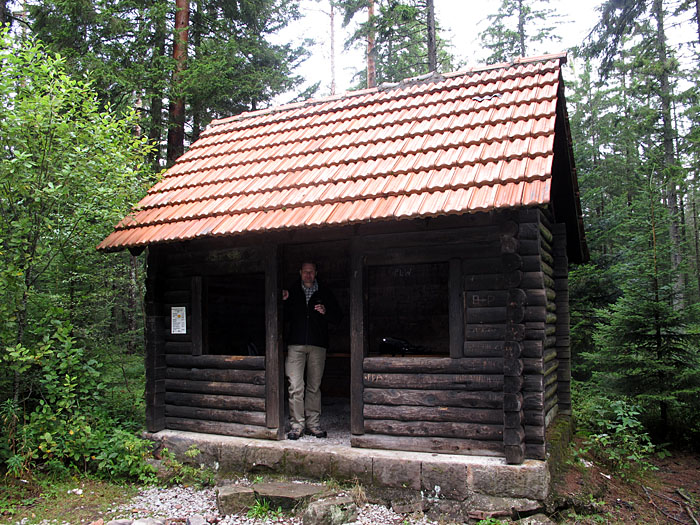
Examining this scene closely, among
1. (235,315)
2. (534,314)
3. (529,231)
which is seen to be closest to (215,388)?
(235,315)

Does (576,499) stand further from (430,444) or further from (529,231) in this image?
(529,231)

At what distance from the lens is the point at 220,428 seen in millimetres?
6629

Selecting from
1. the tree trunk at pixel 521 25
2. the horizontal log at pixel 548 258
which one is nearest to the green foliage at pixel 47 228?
the horizontal log at pixel 548 258

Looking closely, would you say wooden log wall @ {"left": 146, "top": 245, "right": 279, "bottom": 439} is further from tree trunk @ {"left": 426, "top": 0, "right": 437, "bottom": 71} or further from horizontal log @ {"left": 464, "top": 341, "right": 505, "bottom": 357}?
tree trunk @ {"left": 426, "top": 0, "right": 437, "bottom": 71}

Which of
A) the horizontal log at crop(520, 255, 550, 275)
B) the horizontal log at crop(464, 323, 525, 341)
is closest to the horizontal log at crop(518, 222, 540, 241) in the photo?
the horizontal log at crop(520, 255, 550, 275)

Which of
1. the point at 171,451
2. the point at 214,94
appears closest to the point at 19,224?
the point at 171,451

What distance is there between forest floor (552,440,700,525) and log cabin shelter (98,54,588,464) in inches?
25.7

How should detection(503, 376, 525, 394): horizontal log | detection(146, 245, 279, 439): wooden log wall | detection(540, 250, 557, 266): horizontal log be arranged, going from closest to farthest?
detection(503, 376, 525, 394): horizontal log, detection(540, 250, 557, 266): horizontal log, detection(146, 245, 279, 439): wooden log wall

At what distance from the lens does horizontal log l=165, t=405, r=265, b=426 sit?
6.41 meters

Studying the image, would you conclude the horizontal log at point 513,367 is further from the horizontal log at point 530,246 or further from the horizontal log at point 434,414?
the horizontal log at point 530,246

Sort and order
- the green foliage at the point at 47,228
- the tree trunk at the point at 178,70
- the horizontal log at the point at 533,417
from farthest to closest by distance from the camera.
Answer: the tree trunk at the point at 178,70 < the green foliage at the point at 47,228 < the horizontal log at the point at 533,417

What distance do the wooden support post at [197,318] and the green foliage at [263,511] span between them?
232 cm

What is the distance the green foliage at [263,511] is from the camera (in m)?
5.19

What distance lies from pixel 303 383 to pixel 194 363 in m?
1.57
